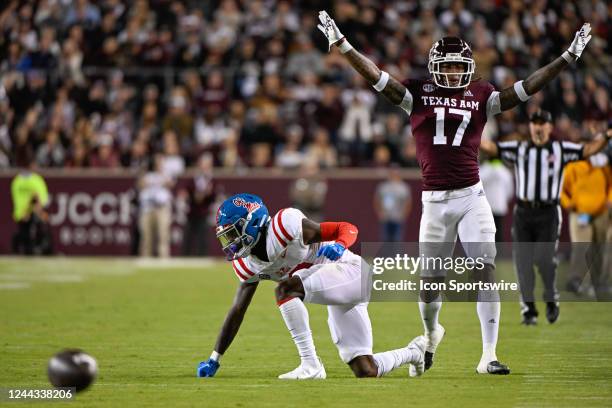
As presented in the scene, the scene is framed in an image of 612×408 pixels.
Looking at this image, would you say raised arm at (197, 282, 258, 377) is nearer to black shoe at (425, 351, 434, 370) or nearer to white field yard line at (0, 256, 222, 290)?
black shoe at (425, 351, 434, 370)

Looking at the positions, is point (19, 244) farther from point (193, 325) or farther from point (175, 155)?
point (193, 325)

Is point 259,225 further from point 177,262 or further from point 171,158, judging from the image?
point 171,158

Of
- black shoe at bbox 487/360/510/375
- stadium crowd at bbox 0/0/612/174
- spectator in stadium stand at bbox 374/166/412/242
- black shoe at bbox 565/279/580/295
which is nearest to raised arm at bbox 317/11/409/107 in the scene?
black shoe at bbox 487/360/510/375

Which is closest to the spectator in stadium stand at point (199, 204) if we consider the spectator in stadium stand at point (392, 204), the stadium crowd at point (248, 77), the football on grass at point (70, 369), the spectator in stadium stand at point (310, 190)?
the stadium crowd at point (248, 77)

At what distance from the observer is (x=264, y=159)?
18781 millimetres

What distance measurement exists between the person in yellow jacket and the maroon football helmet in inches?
199

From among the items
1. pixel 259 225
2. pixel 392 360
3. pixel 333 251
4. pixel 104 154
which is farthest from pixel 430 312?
pixel 104 154

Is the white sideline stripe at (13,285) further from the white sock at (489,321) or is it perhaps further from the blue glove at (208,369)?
the white sock at (489,321)

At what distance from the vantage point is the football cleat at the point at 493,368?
7.02 m

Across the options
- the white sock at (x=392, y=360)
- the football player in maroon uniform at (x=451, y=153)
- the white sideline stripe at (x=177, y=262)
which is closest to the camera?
the white sock at (x=392, y=360)

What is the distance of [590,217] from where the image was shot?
1238 centimetres

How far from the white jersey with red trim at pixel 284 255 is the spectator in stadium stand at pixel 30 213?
11705 millimetres

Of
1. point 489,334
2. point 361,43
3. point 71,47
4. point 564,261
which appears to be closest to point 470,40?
point 361,43

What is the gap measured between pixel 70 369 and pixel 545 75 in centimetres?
330
